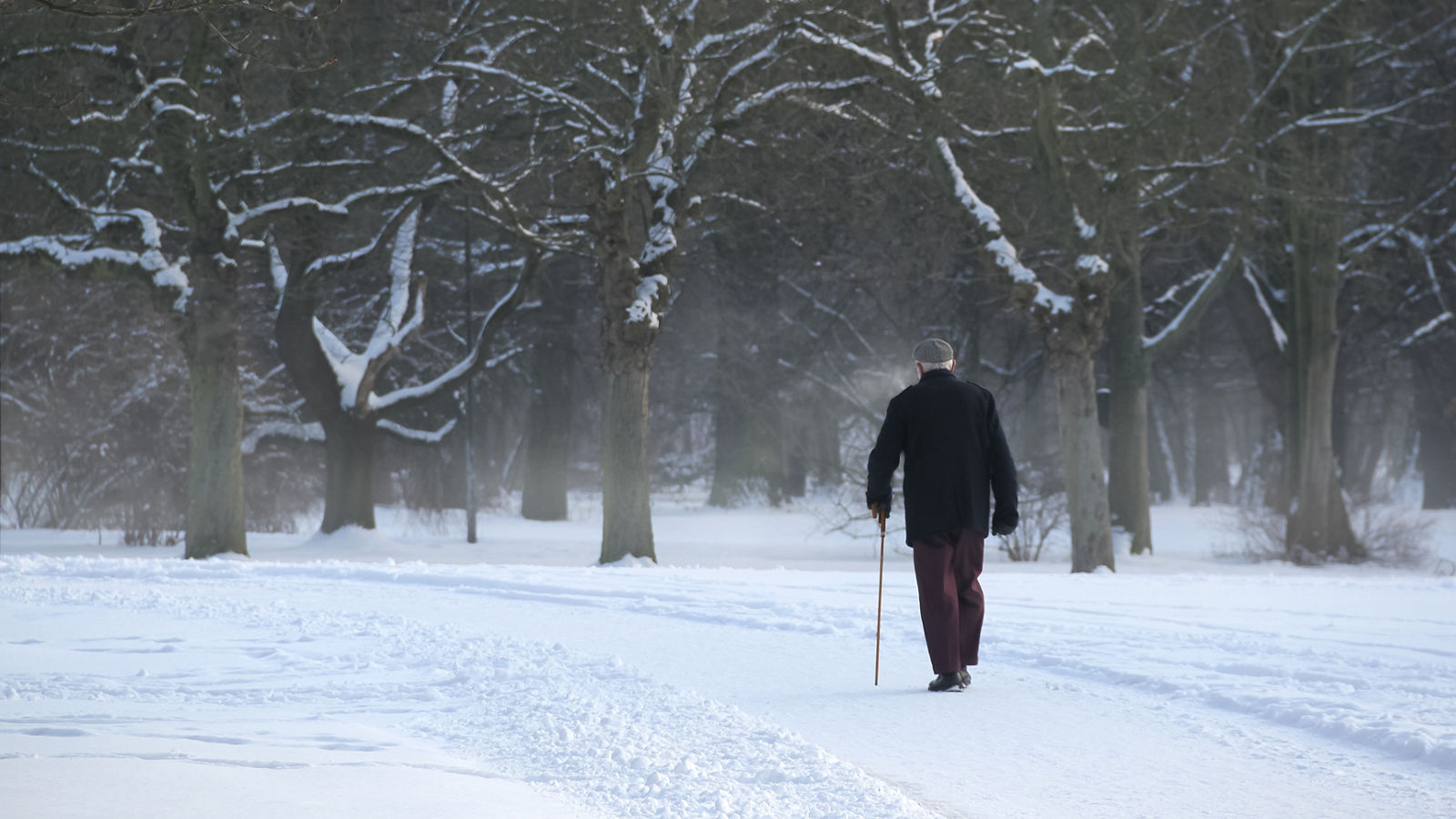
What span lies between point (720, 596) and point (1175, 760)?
6.33 m

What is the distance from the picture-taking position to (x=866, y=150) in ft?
64.0

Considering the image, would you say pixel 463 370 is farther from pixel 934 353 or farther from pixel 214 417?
pixel 934 353

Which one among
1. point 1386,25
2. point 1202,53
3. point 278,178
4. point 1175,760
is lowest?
point 1175,760

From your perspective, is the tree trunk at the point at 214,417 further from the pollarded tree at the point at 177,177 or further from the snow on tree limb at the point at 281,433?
the snow on tree limb at the point at 281,433

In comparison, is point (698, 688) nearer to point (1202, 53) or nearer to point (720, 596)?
point (720, 596)

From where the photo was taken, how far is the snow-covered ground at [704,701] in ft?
15.9

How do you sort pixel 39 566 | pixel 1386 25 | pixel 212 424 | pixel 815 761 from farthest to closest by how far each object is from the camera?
pixel 1386 25 → pixel 212 424 → pixel 39 566 → pixel 815 761

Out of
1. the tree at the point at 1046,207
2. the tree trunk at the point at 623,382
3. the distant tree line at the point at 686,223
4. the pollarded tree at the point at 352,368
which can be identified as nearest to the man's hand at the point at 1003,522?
the distant tree line at the point at 686,223

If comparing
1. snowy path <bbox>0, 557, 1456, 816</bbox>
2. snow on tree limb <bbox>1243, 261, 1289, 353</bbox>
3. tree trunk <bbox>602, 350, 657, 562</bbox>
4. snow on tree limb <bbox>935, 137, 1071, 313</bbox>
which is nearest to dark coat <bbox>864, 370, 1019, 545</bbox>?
snowy path <bbox>0, 557, 1456, 816</bbox>

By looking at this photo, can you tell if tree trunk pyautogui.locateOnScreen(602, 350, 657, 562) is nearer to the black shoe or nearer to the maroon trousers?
the maroon trousers

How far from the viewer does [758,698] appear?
693 centimetres

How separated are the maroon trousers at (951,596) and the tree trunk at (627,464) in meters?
10.7

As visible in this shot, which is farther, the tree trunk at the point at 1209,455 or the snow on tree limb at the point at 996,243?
the tree trunk at the point at 1209,455

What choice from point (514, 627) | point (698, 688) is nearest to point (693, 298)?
point (514, 627)
